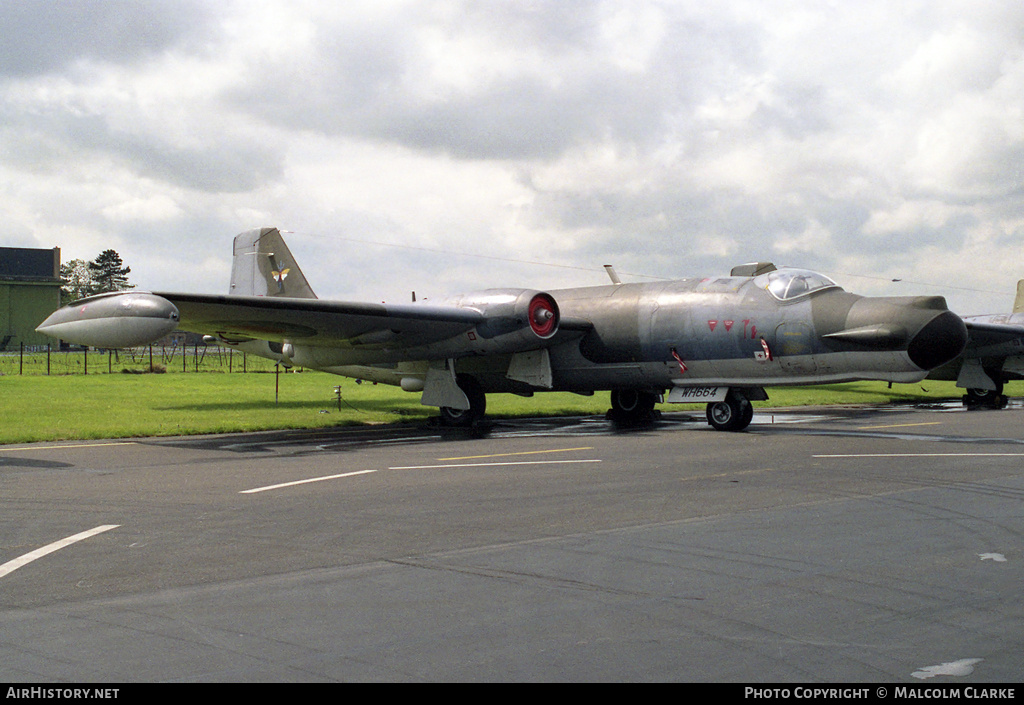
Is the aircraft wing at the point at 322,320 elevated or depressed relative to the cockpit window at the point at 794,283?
depressed

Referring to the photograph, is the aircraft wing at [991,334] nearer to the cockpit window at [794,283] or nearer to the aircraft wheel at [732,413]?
the cockpit window at [794,283]

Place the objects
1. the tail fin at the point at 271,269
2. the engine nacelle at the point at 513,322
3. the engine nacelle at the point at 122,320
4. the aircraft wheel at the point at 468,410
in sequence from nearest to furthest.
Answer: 1. the engine nacelle at the point at 122,320
2. the engine nacelle at the point at 513,322
3. the aircraft wheel at the point at 468,410
4. the tail fin at the point at 271,269

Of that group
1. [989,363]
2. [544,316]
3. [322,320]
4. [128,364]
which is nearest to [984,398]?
[989,363]

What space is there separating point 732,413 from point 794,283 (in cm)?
295

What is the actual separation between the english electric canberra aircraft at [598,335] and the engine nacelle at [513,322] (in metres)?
0.03

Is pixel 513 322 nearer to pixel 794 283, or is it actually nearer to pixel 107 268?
pixel 794 283

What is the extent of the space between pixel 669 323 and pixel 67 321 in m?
11.6

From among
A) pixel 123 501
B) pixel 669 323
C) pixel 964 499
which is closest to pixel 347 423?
pixel 669 323

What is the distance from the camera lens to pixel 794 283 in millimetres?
16906

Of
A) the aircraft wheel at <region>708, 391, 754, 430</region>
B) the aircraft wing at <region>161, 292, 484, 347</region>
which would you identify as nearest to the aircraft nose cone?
the aircraft wheel at <region>708, 391, 754, 430</region>

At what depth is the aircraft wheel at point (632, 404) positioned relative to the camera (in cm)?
2193

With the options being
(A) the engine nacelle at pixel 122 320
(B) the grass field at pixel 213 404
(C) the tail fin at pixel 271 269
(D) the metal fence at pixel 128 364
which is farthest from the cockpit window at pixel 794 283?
(D) the metal fence at pixel 128 364

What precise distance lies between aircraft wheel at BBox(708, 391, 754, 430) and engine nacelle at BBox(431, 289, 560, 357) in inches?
153

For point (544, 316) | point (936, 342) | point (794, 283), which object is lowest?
point (936, 342)
